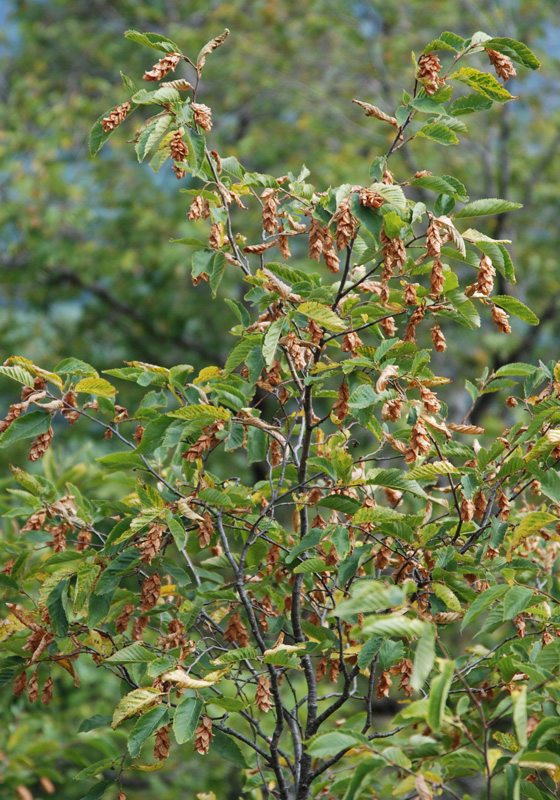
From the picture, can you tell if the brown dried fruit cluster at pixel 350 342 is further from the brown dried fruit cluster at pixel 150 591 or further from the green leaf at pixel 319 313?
the brown dried fruit cluster at pixel 150 591

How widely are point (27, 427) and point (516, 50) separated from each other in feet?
3.79

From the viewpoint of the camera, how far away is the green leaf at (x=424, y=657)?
1091mm

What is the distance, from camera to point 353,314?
69.4 inches

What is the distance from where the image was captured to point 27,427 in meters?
1.58

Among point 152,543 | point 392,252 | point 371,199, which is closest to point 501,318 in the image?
point 392,252

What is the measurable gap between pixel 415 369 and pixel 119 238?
684 centimetres

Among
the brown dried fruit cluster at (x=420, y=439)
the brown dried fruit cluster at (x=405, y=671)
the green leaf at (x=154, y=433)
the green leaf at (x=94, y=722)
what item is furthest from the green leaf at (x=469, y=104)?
the green leaf at (x=94, y=722)

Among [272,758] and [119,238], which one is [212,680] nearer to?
[272,758]

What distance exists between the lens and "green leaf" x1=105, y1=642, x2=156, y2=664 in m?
1.54

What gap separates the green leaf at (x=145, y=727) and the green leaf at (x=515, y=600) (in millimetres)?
629

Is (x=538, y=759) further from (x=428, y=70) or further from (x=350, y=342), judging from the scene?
(x=428, y=70)

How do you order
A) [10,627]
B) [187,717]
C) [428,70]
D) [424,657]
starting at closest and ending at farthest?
1. [424,657]
2. [187,717]
3. [428,70]
4. [10,627]

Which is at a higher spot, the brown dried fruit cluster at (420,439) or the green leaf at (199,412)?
the brown dried fruit cluster at (420,439)

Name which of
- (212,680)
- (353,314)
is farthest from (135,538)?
(353,314)
